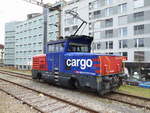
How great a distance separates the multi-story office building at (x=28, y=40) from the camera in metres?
59.3

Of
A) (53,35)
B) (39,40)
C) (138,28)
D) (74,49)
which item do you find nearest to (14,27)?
(39,40)

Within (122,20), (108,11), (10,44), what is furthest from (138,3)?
(10,44)

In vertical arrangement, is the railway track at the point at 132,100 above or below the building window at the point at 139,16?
below

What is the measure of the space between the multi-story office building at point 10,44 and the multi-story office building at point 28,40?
232 inches

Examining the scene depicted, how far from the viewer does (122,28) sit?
120ft

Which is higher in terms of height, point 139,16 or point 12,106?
point 139,16

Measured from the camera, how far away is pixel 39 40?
2324 inches

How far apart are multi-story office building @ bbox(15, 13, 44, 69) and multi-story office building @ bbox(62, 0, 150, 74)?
22.8 m

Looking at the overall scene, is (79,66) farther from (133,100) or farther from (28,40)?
(28,40)

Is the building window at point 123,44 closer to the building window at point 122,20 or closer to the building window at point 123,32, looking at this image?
the building window at point 123,32

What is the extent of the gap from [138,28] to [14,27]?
61.7 m

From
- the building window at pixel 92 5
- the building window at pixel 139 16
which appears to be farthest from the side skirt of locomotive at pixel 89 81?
the building window at pixel 92 5

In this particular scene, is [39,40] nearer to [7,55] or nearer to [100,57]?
[7,55]

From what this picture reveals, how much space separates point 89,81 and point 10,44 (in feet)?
250
